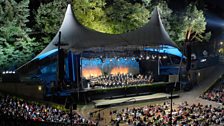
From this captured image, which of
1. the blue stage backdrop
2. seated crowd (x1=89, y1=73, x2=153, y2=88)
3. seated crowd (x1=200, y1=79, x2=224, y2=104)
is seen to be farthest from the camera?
the blue stage backdrop

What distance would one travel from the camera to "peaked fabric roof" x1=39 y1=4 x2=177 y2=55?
2283 centimetres

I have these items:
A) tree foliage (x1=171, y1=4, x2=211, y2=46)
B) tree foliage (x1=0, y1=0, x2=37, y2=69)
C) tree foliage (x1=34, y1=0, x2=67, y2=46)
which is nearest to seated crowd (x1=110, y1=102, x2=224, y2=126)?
tree foliage (x1=0, y1=0, x2=37, y2=69)

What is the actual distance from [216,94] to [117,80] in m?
8.10

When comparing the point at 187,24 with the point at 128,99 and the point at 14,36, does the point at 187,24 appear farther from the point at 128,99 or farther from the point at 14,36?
the point at 14,36

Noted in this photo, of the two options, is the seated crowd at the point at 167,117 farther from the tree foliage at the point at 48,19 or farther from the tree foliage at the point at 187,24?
the tree foliage at the point at 187,24

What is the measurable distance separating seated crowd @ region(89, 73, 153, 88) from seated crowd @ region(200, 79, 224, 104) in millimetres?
4850

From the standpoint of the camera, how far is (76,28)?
2384cm

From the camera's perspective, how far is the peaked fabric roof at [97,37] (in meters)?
22.8

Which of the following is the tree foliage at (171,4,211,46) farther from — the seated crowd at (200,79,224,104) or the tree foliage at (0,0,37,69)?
the tree foliage at (0,0,37,69)

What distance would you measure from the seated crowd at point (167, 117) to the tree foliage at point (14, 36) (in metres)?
9.11

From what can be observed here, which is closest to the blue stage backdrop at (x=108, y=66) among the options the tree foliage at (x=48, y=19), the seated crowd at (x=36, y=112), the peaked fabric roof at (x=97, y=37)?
the tree foliage at (x=48, y=19)

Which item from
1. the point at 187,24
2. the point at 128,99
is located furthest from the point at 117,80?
the point at 187,24

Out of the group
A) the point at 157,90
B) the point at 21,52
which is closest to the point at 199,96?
the point at 157,90

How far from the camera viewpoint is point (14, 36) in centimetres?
2555
